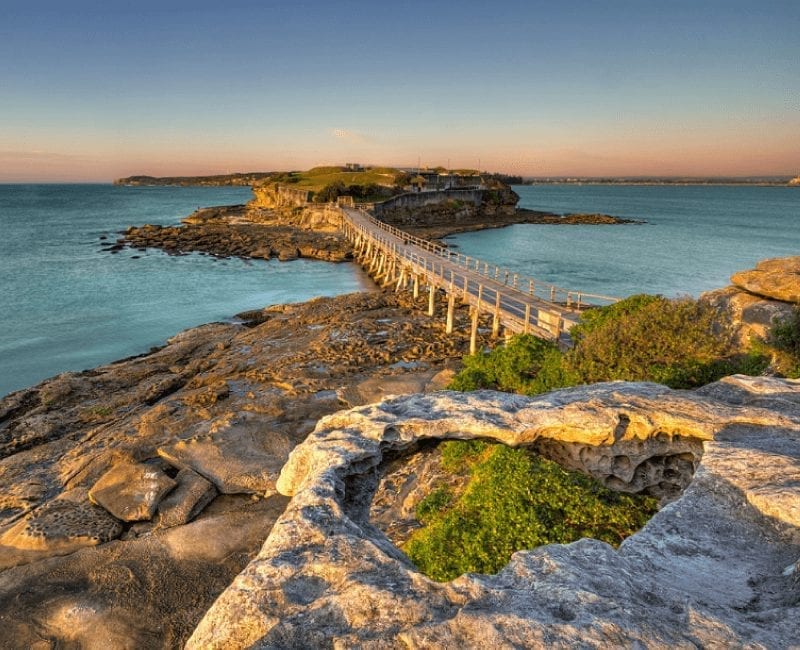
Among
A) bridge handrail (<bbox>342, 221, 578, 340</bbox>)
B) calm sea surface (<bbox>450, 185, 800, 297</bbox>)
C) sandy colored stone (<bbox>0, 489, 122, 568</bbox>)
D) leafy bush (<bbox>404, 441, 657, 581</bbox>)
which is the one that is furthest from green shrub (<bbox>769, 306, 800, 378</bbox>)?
calm sea surface (<bbox>450, 185, 800, 297</bbox>)

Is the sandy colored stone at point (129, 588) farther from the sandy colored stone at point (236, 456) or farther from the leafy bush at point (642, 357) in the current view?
the leafy bush at point (642, 357)

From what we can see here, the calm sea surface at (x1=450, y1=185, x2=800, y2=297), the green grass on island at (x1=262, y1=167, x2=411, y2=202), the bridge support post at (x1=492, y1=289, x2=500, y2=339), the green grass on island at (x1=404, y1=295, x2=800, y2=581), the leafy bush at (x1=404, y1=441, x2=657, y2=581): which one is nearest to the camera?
the leafy bush at (x1=404, y1=441, x2=657, y2=581)

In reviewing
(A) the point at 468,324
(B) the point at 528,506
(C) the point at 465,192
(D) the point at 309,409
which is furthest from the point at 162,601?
(C) the point at 465,192

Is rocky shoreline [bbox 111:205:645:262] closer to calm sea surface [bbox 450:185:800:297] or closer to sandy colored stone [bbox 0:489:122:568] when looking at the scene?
calm sea surface [bbox 450:185:800:297]

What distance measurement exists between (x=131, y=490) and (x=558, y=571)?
368 inches

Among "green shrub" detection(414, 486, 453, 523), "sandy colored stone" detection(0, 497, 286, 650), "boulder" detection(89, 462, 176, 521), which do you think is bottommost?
"sandy colored stone" detection(0, 497, 286, 650)

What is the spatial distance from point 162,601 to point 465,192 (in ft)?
280

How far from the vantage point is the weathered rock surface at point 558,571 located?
3123mm

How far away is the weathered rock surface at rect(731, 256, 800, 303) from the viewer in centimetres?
1206

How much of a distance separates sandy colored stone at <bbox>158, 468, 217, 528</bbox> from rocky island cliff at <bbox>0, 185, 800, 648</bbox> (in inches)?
1.4

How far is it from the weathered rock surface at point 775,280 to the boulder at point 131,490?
48.6ft

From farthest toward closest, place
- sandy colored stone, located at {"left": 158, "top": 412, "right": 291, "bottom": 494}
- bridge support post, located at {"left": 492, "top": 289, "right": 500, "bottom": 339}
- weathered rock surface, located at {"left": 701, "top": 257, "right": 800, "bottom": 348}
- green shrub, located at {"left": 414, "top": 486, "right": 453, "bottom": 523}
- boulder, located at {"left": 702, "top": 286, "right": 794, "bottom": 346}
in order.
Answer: bridge support post, located at {"left": 492, "top": 289, "right": 500, "bottom": 339}
weathered rock surface, located at {"left": 701, "top": 257, "right": 800, "bottom": 348}
boulder, located at {"left": 702, "top": 286, "right": 794, "bottom": 346}
sandy colored stone, located at {"left": 158, "top": 412, "right": 291, "bottom": 494}
green shrub, located at {"left": 414, "top": 486, "right": 453, "bottom": 523}

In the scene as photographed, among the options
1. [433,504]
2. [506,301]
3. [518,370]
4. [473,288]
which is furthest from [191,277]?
[433,504]

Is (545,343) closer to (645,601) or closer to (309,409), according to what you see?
(309,409)
